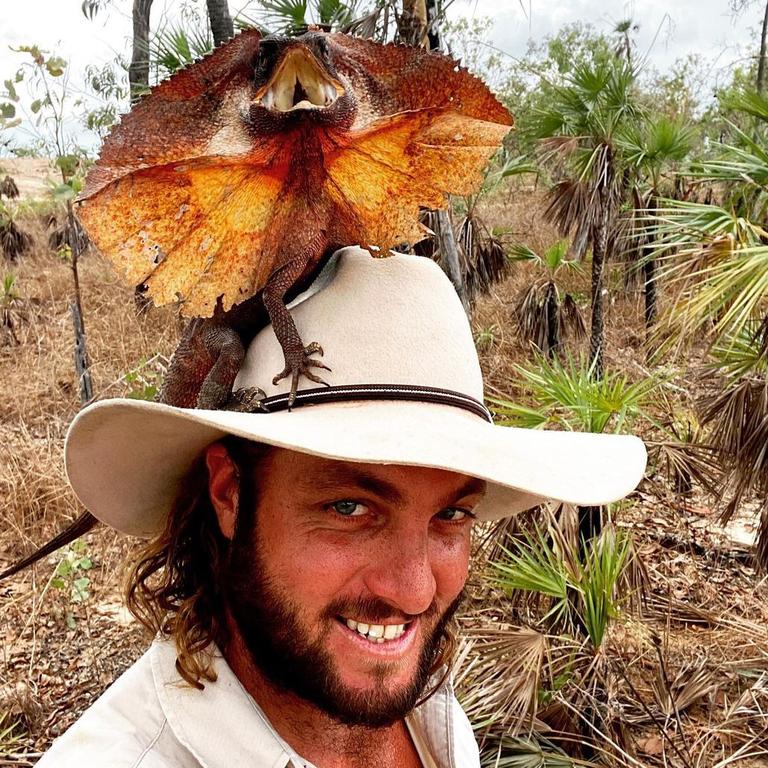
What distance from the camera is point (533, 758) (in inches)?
103

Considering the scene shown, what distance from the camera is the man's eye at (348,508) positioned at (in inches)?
43.3

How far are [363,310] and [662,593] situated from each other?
463cm

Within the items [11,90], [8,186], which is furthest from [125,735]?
[8,186]

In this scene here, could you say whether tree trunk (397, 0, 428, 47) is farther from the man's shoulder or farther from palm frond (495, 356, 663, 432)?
the man's shoulder

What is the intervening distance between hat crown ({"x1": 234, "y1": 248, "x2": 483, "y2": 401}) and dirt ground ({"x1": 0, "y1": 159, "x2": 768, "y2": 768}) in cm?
44

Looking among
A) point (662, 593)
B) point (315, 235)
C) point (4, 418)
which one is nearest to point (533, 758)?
point (315, 235)

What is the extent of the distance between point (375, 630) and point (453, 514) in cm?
25

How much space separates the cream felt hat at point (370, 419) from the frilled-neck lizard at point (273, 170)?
0.05 meters

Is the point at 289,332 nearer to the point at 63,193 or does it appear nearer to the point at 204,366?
the point at 204,366

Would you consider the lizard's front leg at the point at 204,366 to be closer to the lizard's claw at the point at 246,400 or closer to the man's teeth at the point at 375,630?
the lizard's claw at the point at 246,400

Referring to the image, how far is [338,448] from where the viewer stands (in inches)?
36.8

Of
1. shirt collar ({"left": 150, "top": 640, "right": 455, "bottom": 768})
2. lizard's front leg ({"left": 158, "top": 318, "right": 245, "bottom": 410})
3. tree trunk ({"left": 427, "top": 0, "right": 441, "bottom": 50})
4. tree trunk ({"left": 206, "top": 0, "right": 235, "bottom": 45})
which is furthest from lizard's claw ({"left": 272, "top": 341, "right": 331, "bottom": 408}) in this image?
tree trunk ({"left": 206, "top": 0, "right": 235, "bottom": 45})

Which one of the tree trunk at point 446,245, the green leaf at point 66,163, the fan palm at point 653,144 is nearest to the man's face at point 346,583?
the tree trunk at point 446,245

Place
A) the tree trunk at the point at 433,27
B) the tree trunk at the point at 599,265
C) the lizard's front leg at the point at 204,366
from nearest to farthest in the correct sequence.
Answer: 1. the lizard's front leg at the point at 204,366
2. the tree trunk at the point at 433,27
3. the tree trunk at the point at 599,265
